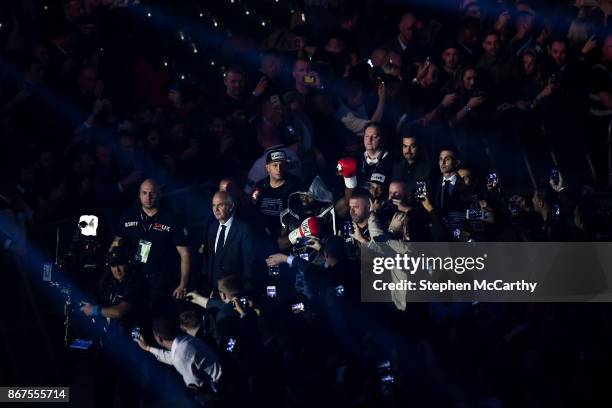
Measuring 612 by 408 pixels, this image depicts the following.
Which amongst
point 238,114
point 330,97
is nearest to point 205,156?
point 238,114

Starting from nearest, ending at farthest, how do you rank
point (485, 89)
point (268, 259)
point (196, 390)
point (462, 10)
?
point (196, 390) < point (268, 259) < point (485, 89) < point (462, 10)

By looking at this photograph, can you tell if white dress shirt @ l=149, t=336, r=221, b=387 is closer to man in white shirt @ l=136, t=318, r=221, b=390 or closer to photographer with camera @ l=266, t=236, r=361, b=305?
man in white shirt @ l=136, t=318, r=221, b=390

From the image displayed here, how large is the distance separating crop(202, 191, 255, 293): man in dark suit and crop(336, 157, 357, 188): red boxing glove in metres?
→ 1.10

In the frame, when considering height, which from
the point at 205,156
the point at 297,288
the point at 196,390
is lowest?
the point at 196,390

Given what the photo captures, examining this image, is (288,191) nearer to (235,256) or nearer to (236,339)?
(235,256)

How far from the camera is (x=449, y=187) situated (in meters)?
9.88

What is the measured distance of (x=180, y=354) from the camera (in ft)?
29.0

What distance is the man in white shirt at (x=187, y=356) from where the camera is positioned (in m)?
8.70

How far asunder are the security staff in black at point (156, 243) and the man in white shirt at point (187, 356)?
2.69ft

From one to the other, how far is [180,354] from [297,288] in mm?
1214

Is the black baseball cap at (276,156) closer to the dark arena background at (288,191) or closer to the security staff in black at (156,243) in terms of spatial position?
the dark arena background at (288,191)

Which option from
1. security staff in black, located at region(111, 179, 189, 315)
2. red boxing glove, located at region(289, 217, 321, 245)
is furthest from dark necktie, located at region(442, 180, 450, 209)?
security staff in black, located at region(111, 179, 189, 315)

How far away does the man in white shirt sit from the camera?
8703 mm

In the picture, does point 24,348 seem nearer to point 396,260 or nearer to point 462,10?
point 396,260
